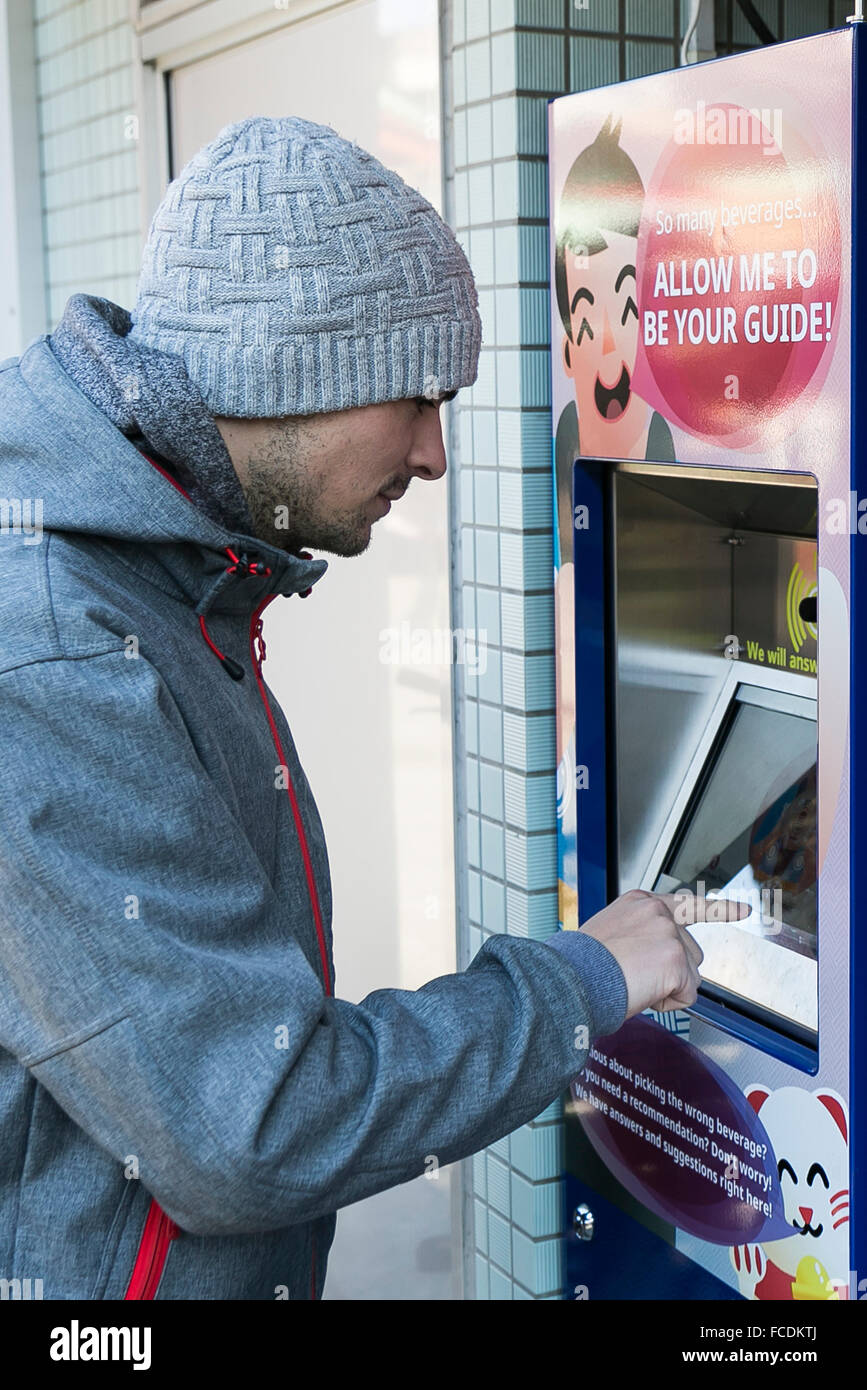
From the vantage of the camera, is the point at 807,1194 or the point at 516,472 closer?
the point at 807,1194

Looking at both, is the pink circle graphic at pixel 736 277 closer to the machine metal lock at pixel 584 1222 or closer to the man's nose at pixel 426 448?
the man's nose at pixel 426 448

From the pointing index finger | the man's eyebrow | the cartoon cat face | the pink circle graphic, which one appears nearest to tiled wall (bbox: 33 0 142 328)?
the man's eyebrow

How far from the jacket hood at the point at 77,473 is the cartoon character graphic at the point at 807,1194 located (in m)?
0.98

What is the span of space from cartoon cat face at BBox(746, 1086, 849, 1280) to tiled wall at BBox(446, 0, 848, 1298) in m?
0.65

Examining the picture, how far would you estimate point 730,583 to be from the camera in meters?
2.10

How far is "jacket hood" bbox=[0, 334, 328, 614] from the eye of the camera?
123cm

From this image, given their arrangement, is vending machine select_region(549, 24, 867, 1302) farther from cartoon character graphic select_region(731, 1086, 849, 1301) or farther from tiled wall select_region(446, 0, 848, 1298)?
tiled wall select_region(446, 0, 848, 1298)

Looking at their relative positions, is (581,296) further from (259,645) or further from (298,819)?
(298,819)

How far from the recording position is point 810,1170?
175cm

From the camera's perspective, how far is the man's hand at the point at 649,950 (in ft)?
4.49

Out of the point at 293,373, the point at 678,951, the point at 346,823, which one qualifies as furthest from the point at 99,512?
the point at 346,823

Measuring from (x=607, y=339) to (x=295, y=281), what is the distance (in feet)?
2.52

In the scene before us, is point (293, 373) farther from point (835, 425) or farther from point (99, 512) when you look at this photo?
point (835, 425)

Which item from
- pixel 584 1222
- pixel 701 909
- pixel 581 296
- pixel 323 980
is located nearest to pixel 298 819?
pixel 323 980
